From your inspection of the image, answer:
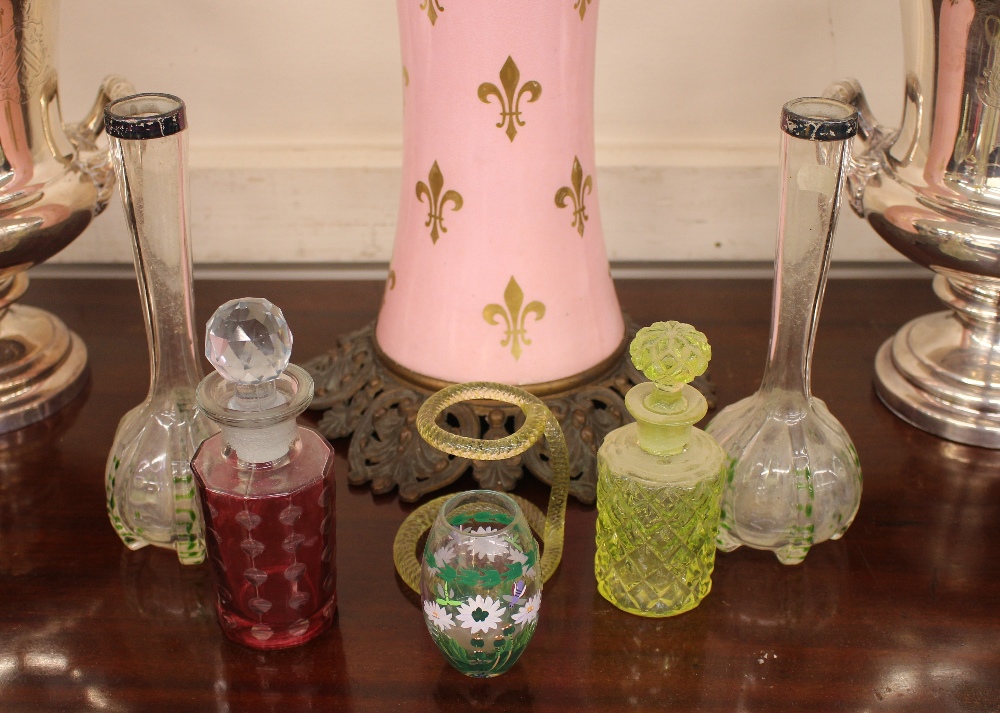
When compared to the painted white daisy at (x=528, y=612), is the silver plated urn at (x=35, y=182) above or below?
above

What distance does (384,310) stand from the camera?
23.9 inches

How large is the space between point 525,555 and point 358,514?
0.14 metres

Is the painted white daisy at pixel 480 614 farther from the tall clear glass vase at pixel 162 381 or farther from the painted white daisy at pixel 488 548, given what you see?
the tall clear glass vase at pixel 162 381

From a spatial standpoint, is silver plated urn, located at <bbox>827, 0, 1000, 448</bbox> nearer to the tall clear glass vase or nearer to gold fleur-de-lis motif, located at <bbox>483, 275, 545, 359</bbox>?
gold fleur-de-lis motif, located at <bbox>483, 275, 545, 359</bbox>

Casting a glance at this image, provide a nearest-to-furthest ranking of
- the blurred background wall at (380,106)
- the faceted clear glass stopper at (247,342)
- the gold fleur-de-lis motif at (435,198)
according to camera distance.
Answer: the faceted clear glass stopper at (247,342) → the gold fleur-de-lis motif at (435,198) → the blurred background wall at (380,106)

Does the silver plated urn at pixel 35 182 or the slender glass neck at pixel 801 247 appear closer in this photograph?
the slender glass neck at pixel 801 247

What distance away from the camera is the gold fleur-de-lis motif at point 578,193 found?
1.83 ft

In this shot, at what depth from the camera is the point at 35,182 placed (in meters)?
0.59

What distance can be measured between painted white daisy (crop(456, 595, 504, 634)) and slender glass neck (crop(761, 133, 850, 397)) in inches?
6.9

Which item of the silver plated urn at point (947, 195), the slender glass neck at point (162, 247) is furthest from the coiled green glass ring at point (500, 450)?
the silver plated urn at point (947, 195)

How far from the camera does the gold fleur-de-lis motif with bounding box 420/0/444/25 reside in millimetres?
515

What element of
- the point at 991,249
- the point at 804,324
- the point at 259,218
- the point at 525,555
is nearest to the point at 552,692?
the point at 525,555

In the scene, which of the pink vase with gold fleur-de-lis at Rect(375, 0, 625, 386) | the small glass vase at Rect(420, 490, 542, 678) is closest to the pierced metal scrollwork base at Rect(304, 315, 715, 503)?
the pink vase with gold fleur-de-lis at Rect(375, 0, 625, 386)

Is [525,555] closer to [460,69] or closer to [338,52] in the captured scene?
[460,69]
